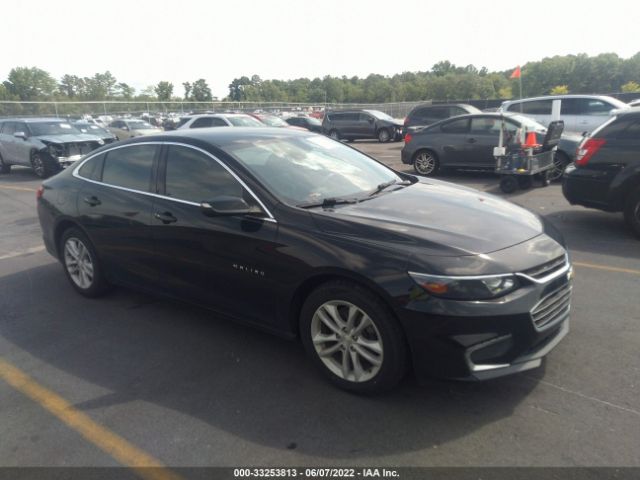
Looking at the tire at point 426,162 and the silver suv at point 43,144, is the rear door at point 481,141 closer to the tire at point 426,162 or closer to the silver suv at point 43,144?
the tire at point 426,162

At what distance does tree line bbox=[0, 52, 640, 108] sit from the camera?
90938mm

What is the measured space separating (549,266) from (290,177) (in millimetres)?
1912

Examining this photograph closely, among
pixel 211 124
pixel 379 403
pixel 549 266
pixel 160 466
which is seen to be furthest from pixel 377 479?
pixel 211 124

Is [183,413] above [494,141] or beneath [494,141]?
beneath

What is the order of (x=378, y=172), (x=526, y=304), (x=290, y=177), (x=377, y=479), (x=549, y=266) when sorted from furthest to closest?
(x=378, y=172) < (x=290, y=177) < (x=549, y=266) < (x=526, y=304) < (x=377, y=479)

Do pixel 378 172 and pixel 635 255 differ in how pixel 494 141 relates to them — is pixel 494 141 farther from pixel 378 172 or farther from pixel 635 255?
pixel 378 172

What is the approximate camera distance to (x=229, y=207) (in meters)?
3.38

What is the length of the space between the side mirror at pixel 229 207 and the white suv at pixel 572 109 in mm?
12603

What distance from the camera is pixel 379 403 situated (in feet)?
10.1

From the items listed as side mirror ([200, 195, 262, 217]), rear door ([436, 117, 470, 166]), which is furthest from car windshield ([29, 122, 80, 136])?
side mirror ([200, 195, 262, 217])

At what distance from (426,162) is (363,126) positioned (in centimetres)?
1239

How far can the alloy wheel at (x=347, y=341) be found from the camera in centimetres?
303

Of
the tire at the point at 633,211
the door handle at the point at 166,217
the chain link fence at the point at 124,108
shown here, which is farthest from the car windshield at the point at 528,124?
the chain link fence at the point at 124,108

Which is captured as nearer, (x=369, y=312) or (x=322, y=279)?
(x=369, y=312)
